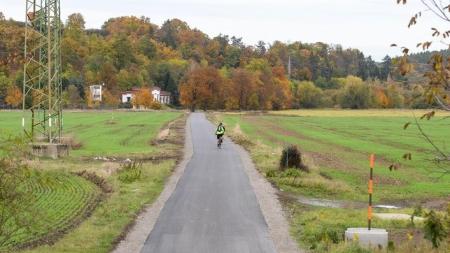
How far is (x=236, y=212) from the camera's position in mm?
18359

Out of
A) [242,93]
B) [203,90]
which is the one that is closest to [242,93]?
[242,93]

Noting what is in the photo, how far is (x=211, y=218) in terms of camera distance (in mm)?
17172

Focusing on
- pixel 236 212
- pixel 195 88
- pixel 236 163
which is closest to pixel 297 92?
pixel 195 88

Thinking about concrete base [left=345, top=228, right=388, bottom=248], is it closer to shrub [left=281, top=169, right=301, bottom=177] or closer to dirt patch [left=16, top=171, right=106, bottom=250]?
dirt patch [left=16, top=171, right=106, bottom=250]

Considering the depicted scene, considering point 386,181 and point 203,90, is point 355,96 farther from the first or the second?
point 386,181

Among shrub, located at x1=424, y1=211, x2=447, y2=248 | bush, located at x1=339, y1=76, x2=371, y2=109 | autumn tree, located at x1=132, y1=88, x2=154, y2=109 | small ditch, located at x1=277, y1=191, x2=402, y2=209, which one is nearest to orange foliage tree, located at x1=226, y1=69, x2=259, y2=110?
autumn tree, located at x1=132, y1=88, x2=154, y2=109

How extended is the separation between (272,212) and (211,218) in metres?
2.31

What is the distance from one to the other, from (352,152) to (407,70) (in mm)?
40782

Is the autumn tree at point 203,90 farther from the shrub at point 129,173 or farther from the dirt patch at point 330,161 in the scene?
the shrub at point 129,173

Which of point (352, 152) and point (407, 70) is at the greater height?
point (407, 70)

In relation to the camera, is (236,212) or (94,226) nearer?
(94,226)

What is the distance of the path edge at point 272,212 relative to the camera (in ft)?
46.3

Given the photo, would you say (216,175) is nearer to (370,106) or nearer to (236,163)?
(236,163)

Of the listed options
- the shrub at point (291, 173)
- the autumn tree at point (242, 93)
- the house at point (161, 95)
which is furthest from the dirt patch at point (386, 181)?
the house at point (161, 95)
